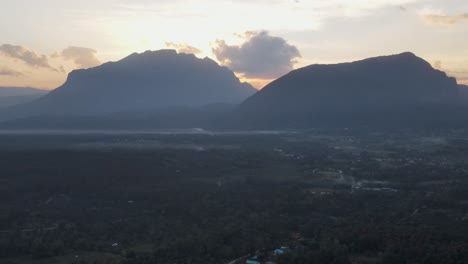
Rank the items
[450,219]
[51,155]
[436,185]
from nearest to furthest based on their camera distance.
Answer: [450,219], [436,185], [51,155]

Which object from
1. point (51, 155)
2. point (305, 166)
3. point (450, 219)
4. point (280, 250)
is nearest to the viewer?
point (280, 250)

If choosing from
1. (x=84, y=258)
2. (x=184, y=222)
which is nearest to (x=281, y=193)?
(x=184, y=222)

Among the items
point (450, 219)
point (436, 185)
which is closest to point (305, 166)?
point (436, 185)

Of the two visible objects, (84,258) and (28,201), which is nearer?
(84,258)

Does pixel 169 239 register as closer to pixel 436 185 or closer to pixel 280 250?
pixel 280 250

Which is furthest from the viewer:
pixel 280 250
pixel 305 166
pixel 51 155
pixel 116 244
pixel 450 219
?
pixel 51 155

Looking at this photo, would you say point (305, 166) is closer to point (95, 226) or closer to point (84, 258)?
point (95, 226)
